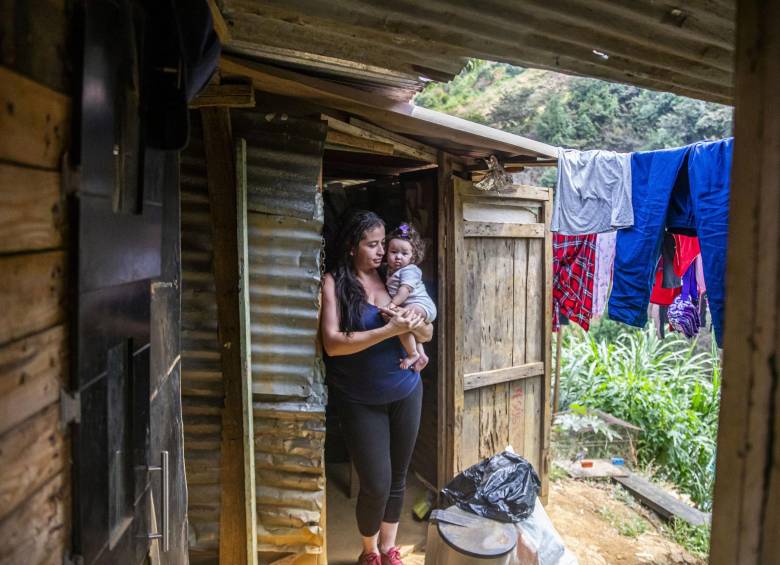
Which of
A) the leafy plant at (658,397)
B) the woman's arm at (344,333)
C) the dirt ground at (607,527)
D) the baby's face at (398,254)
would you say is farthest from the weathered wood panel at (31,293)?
the leafy plant at (658,397)

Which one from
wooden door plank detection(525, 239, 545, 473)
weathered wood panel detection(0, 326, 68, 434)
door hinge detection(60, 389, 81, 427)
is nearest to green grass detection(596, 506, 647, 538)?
wooden door plank detection(525, 239, 545, 473)

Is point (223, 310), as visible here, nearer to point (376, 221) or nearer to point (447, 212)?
point (376, 221)

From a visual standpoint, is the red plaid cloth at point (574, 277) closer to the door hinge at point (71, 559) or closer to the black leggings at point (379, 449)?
the black leggings at point (379, 449)

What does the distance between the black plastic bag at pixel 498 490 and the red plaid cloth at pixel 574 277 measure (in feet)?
7.17

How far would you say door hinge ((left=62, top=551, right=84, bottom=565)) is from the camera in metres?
1.12

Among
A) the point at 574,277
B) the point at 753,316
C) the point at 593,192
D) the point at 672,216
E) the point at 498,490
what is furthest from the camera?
the point at 574,277

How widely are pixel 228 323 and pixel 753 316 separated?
239 centimetres

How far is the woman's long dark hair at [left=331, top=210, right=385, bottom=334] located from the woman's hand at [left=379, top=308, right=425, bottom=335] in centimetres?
17

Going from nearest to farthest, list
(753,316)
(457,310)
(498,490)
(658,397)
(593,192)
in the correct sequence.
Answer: (753,316), (498,490), (593,192), (457,310), (658,397)

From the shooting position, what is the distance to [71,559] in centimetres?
114

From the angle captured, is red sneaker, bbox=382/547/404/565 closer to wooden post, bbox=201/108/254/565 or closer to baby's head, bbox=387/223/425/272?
wooden post, bbox=201/108/254/565

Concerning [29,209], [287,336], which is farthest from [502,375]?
[29,209]

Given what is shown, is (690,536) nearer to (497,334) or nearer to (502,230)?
(497,334)

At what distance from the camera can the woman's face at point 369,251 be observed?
3248 millimetres
